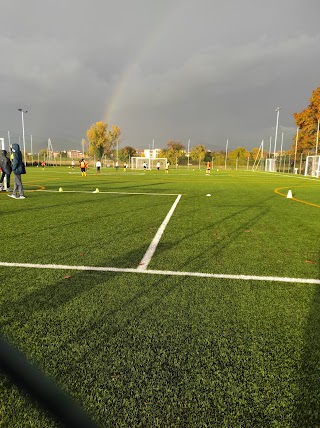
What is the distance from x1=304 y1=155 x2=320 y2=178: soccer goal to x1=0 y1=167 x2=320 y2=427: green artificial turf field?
3643cm

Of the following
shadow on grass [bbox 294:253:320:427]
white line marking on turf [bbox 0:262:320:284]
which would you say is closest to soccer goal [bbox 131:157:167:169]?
white line marking on turf [bbox 0:262:320:284]

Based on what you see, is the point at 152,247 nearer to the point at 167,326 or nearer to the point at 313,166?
the point at 167,326

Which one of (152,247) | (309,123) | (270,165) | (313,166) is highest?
(309,123)

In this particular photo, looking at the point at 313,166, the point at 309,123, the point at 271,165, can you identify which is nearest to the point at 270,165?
the point at 271,165

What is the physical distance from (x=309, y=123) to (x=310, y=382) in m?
59.3

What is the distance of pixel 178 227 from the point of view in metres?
7.25

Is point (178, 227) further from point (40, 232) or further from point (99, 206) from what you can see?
point (99, 206)

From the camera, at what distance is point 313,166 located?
39875 millimetres

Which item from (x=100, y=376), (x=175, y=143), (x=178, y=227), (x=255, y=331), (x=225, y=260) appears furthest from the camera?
(x=175, y=143)

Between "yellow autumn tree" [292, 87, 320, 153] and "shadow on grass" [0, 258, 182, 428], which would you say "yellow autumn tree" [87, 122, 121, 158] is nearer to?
"yellow autumn tree" [292, 87, 320, 153]

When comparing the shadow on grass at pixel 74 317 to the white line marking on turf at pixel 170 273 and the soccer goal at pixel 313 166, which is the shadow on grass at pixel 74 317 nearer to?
the white line marking on turf at pixel 170 273

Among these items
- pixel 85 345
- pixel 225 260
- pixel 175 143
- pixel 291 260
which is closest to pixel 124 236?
pixel 225 260

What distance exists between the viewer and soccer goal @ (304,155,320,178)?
38125 millimetres

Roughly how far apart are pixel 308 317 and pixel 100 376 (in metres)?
2.08
